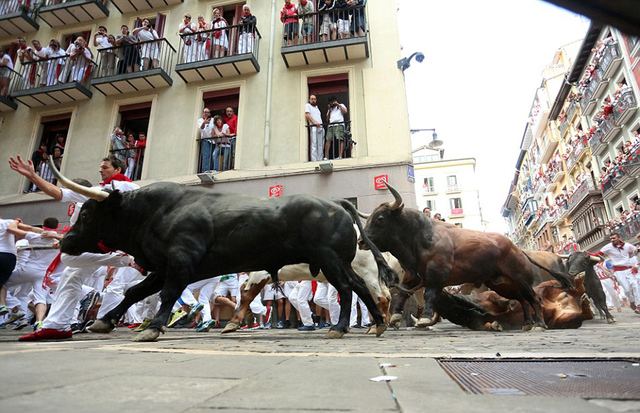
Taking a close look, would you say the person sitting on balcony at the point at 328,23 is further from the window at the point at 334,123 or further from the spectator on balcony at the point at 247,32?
the spectator on balcony at the point at 247,32

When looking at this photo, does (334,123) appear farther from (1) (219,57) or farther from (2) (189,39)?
(2) (189,39)

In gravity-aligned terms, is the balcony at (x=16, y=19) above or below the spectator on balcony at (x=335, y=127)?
above

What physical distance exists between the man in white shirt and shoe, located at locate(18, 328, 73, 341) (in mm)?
13366

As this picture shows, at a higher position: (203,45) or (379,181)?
(203,45)

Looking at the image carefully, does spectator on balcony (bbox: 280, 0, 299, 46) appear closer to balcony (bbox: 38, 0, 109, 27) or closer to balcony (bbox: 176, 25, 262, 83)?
balcony (bbox: 176, 25, 262, 83)

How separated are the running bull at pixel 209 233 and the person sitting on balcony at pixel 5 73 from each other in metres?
15.7

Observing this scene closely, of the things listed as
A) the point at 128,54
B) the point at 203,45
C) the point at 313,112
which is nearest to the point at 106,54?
the point at 128,54

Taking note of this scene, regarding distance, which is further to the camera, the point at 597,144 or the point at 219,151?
the point at 597,144

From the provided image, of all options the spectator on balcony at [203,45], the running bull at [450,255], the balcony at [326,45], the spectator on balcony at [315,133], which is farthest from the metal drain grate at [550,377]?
the spectator on balcony at [203,45]

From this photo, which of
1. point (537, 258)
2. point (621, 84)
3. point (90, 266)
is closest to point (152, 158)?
point (90, 266)

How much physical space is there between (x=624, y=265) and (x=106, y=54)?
1867 cm

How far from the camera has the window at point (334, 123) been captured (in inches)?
502

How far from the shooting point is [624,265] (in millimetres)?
11812

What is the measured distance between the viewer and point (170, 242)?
4.41 metres
